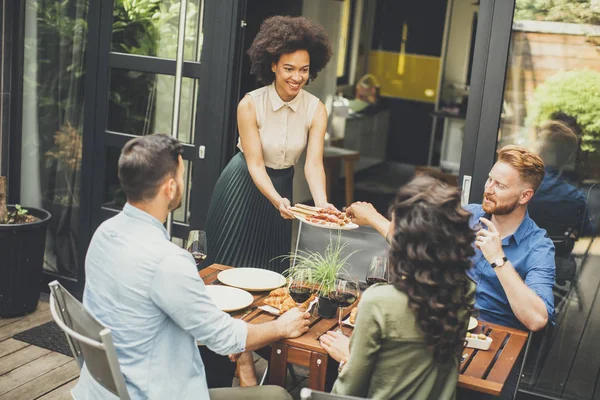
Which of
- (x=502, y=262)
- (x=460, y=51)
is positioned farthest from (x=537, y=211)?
(x=460, y=51)

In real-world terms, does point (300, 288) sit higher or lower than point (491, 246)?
lower

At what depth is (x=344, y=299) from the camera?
2.42m

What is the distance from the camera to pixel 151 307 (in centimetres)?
197

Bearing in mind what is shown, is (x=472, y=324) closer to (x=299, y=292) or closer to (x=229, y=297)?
(x=299, y=292)

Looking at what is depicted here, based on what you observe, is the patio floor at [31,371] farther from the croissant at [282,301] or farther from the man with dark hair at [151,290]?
the man with dark hair at [151,290]

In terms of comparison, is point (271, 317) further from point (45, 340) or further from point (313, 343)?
point (45, 340)

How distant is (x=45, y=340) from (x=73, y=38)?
176 centimetres

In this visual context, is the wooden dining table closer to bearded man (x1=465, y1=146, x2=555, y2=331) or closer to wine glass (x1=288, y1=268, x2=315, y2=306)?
wine glass (x1=288, y1=268, x2=315, y2=306)

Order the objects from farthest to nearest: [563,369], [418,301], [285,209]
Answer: [563,369] < [285,209] < [418,301]

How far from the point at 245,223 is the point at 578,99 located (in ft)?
5.30

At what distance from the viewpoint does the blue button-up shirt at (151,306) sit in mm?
1956

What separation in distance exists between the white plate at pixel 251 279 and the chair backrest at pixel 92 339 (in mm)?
704

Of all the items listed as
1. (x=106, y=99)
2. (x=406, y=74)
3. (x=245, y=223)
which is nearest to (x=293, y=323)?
(x=245, y=223)

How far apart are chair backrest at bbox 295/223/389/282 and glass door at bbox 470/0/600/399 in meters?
0.59
